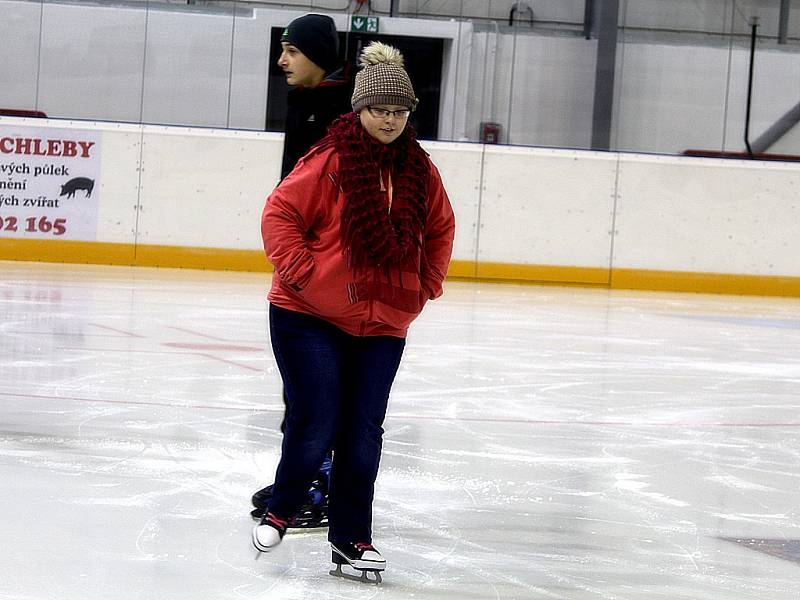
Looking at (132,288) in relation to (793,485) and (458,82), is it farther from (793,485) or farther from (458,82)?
(793,485)

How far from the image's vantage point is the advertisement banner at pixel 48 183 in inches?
544

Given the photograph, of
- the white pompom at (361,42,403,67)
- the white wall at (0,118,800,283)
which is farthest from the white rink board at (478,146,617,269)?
the white pompom at (361,42,403,67)

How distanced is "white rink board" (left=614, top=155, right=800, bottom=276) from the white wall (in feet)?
0.04

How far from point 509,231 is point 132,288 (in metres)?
4.96

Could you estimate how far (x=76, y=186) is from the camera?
14.0 metres

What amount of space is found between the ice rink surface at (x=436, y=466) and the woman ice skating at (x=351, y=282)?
A: 227 millimetres

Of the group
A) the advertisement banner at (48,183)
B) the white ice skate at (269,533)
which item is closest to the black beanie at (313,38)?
the white ice skate at (269,533)

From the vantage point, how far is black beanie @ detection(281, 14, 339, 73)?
3486mm

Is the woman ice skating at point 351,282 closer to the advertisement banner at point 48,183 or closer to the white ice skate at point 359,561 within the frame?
the white ice skate at point 359,561

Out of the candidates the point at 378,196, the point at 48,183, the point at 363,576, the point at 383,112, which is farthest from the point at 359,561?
the point at 48,183

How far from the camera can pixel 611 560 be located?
341 centimetres

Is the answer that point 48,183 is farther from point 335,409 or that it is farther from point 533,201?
point 335,409

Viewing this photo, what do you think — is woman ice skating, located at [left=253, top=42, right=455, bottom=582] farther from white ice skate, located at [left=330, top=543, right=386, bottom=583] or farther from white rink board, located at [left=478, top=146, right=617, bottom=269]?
white rink board, located at [left=478, top=146, right=617, bottom=269]

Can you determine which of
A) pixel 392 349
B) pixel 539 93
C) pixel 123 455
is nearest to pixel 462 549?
pixel 392 349
